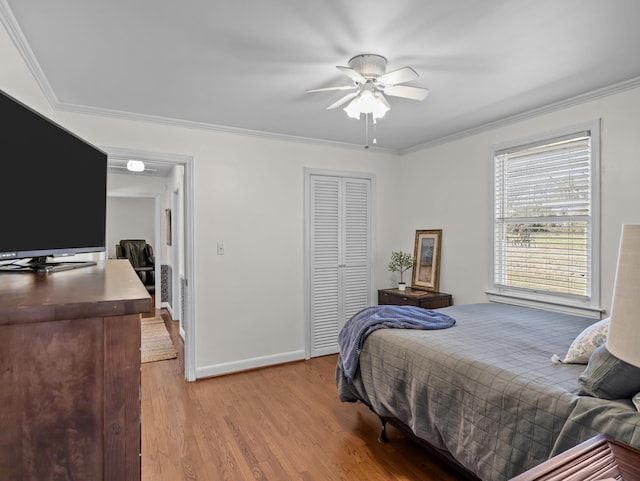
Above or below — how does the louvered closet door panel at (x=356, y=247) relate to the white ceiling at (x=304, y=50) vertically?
below

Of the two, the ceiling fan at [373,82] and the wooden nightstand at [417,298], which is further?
the wooden nightstand at [417,298]

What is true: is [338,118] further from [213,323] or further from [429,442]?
[429,442]

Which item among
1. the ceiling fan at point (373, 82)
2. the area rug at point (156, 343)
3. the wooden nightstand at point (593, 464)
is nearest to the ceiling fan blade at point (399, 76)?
the ceiling fan at point (373, 82)

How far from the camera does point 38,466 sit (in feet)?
2.32

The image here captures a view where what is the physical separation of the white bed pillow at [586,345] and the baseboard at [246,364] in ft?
8.89

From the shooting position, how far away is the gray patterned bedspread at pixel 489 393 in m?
1.44

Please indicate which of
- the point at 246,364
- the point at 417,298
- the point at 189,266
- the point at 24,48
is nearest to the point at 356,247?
the point at 417,298

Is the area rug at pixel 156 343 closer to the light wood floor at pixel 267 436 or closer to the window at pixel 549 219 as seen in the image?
the light wood floor at pixel 267 436

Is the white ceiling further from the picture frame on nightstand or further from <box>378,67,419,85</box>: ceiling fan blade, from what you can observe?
the picture frame on nightstand

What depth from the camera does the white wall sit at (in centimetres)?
265

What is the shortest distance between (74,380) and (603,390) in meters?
1.77

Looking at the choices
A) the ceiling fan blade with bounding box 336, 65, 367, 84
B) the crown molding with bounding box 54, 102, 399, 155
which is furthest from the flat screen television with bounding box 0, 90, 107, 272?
the crown molding with bounding box 54, 102, 399, 155

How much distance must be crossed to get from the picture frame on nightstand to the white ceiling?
1523 millimetres

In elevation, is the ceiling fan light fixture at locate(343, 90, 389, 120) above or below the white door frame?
above
